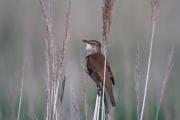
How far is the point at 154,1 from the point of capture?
4.08 m

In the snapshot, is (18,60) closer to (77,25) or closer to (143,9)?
(77,25)

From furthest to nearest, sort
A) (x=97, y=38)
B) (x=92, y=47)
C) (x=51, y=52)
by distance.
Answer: (x=97, y=38), (x=92, y=47), (x=51, y=52)

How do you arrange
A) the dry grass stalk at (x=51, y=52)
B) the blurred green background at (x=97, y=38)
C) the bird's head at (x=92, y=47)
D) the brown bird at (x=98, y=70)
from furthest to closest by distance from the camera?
the blurred green background at (x=97, y=38) → the bird's head at (x=92, y=47) → the brown bird at (x=98, y=70) → the dry grass stalk at (x=51, y=52)

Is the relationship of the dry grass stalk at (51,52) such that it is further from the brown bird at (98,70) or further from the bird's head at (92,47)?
the bird's head at (92,47)

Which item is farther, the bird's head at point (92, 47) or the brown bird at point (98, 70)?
the bird's head at point (92, 47)

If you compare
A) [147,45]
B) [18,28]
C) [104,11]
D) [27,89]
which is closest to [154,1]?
[104,11]

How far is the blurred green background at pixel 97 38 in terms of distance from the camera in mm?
6695

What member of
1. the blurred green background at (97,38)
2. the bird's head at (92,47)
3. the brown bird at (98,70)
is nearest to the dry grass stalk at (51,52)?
the brown bird at (98,70)

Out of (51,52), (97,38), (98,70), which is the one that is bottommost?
(98,70)

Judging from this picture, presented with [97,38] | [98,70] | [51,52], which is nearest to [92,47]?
[98,70]

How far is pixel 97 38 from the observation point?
8391mm

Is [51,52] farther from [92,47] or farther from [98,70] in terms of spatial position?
[92,47]

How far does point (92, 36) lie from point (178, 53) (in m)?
0.99

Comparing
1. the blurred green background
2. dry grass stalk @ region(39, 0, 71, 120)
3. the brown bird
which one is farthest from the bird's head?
dry grass stalk @ region(39, 0, 71, 120)
